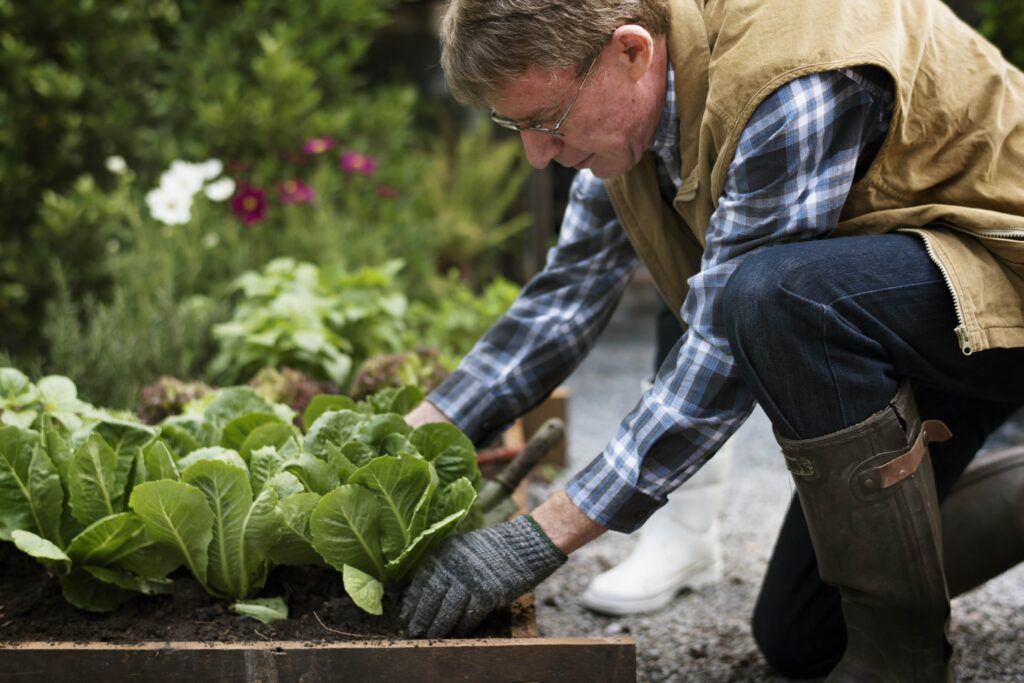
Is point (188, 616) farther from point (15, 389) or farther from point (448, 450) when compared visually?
point (15, 389)

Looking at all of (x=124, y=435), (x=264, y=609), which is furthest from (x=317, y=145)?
(x=264, y=609)

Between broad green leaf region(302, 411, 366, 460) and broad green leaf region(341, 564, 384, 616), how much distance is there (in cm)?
27

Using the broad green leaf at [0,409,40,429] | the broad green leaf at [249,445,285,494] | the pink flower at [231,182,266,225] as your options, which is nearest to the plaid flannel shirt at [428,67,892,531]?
the broad green leaf at [249,445,285,494]

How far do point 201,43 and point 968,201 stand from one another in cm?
418

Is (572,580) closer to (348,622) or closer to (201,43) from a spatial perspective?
(348,622)

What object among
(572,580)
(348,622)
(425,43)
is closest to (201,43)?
(425,43)

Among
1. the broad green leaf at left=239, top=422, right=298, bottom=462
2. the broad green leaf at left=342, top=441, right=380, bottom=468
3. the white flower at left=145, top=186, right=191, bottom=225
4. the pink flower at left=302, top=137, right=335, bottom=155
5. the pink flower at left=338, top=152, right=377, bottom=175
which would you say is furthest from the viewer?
the pink flower at left=338, top=152, right=377, bottom=175

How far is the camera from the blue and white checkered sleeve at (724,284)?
1627 millimetres

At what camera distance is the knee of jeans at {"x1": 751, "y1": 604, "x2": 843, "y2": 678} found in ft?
7.14

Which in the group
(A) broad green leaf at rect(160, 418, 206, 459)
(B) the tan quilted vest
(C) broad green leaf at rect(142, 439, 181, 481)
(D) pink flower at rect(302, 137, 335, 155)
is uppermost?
(B) the tan quilted vest

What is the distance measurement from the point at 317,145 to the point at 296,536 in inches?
121

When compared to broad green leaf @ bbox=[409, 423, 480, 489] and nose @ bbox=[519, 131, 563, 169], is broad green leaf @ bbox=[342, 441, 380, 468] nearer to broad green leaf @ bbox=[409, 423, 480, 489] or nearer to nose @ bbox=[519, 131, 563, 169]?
broad green leaf @ bbox=[409, 423, 480, 489]

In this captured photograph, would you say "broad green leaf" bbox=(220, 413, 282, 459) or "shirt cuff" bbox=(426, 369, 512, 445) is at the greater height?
"broad green leaf" bbox=(220, 413, 282, 459)

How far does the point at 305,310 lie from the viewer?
3.20m
